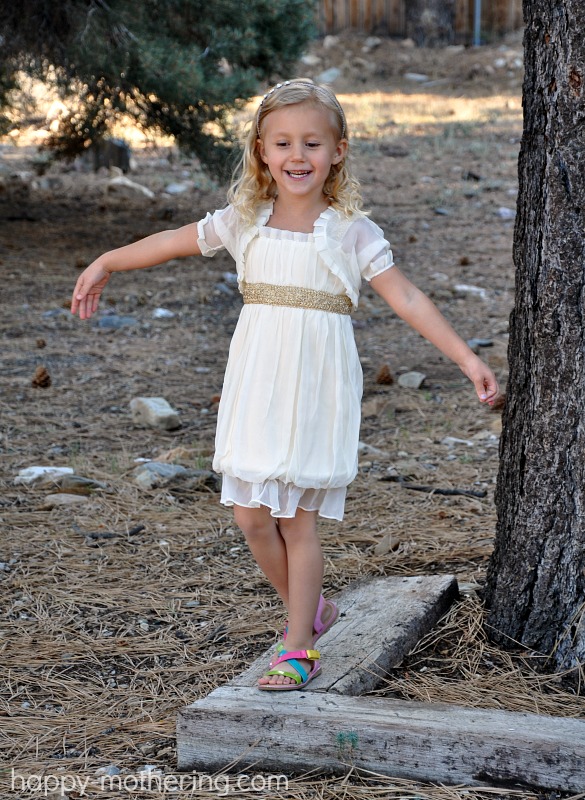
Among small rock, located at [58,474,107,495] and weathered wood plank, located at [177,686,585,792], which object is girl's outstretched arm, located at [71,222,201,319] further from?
small rock, located at [58,474,107,495]

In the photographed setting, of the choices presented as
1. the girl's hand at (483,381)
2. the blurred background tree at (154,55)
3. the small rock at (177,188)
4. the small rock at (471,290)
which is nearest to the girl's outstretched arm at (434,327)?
the girl's hand at (483,381)

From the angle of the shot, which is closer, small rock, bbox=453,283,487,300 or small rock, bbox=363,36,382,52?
small rock, bbox=453,283,487,300

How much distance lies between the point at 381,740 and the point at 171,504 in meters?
1.95

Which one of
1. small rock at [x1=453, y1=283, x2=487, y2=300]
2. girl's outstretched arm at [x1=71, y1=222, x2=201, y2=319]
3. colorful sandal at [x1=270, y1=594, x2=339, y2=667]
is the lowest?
colorful sandal at [x1=270, y1=594, x2=339, y2=667]

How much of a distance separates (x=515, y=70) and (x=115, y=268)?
15985 millimetres

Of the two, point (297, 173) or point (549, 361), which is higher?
point (297, 173)

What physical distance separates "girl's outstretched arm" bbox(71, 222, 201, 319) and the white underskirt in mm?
620

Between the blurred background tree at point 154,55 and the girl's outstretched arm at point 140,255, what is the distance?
440 cm

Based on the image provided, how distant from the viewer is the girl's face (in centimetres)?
247

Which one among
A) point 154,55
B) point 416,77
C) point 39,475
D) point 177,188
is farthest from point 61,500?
point 416,77

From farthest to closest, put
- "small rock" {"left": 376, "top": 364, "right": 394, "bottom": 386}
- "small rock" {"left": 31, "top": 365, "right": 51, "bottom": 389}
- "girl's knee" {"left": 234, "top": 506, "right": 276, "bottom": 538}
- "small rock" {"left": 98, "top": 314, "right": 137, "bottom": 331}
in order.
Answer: "small rock" {"left": 98, "top": 314, "right": 137, "bottom": 331} → "small rock" {"left": 376, "top": 364, "right": 394, "bottom": 386} → "small rock" {"left": 31, "top": 365, "right": 51, "bottom": 389} → "girl's knee" {"left": 234, "top": 506, "right": 276, "bottom": 538}

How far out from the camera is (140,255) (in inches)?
105

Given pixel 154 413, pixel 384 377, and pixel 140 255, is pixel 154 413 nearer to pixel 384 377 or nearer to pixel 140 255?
pixel 384 377

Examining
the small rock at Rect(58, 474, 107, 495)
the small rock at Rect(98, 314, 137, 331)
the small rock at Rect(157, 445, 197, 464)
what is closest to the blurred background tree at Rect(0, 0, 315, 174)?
the small rock at Rect(98, 314, 137, 331)
